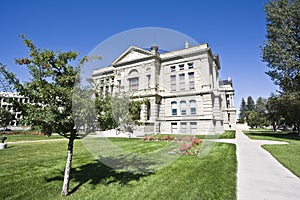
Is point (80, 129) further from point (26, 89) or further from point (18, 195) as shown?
point (18, 195)

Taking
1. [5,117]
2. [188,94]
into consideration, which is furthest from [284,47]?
[5,117]

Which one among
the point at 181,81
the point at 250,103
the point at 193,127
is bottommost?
the point at 193,127

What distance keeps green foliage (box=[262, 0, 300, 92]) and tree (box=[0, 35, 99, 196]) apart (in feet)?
77.1

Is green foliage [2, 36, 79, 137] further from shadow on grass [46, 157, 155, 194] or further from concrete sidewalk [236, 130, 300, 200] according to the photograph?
concrete sidewalk [236, 130, 300, 200]

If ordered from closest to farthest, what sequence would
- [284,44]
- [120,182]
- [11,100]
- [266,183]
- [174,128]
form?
[11,100], [266,183], [120,182], [174,128], [284,44]

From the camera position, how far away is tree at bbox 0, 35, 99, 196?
11.5ft

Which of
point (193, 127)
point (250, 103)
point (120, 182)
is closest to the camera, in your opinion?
point (120, 182)

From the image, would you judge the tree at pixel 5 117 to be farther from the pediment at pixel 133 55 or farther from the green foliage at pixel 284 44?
the green foliage at pixel 284 44

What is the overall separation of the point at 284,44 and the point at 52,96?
26.3 meters

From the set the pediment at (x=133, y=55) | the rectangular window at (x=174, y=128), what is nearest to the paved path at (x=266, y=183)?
the rectangular window at (x=174, y=128)

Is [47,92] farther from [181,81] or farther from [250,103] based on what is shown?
[250,103]

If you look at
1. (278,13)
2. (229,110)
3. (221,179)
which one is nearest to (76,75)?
(221,179)

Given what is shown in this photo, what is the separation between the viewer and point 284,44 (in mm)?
20141

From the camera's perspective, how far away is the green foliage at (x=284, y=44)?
19.0 metres
